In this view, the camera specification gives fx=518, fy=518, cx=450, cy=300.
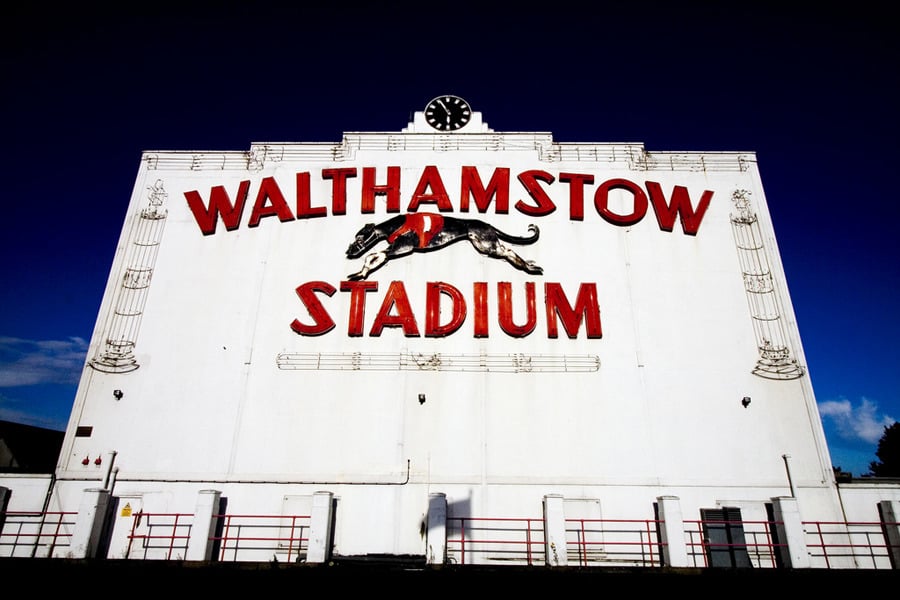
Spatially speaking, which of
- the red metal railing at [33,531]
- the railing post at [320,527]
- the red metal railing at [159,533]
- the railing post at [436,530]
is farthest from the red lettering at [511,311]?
the red metal railing at [33,531]

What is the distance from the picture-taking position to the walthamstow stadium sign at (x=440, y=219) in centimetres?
1812

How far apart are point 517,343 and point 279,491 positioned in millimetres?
8914

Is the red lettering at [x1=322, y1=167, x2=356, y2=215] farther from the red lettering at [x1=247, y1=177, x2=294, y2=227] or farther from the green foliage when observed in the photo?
the green foliage

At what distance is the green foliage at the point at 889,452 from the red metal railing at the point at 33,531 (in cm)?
5632

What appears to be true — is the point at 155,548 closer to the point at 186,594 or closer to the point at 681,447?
the point at 186,594

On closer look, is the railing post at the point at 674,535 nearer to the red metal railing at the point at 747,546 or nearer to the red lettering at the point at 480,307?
the red metal railing at the point at 747,546

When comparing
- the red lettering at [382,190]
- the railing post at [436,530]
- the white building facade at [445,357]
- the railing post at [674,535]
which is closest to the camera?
the railing post at [674,535]

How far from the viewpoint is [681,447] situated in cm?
1627

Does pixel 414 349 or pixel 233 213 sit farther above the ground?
pixel 233 213

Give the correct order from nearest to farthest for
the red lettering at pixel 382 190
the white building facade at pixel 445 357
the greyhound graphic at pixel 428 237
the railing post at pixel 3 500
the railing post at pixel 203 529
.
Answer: the railing post at pixel 203 529 → the railing post at pixel 3 500 → the white building facade at pixel 445 357 → the greyhound graphic at pixel 428 237 → the red lettering at pixel 382 190

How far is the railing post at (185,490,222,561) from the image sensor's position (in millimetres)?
12055

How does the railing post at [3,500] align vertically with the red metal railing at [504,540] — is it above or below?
above

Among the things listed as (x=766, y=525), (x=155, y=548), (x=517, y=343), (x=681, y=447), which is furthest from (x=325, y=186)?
(x=766, y=525)

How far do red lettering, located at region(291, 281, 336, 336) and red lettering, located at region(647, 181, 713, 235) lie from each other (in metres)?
12.8
